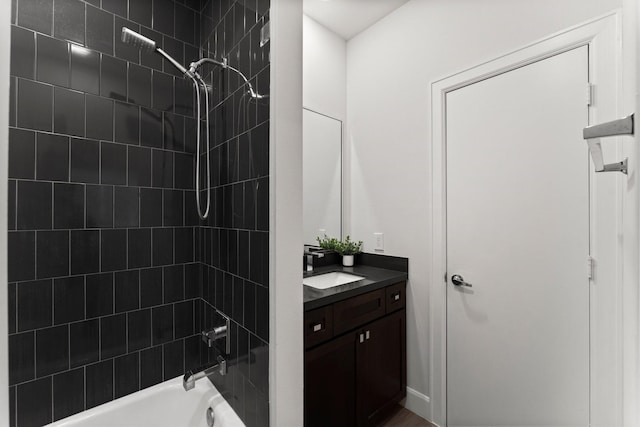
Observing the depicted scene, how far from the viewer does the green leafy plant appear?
2230mm

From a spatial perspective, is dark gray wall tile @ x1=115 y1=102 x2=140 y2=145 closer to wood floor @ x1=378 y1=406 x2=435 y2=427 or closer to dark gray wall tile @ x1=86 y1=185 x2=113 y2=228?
dark gray wall tile @ x1=86 y1=185 x2=113 y2=228

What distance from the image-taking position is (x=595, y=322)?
1.25 meters

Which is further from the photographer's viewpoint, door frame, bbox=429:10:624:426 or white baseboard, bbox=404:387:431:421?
white baseboard, bbox=404:387:431:421

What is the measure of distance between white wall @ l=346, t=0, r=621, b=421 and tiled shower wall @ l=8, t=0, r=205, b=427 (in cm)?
126

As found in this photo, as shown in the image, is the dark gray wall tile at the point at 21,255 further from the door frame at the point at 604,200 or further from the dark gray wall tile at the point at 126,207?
the door frame at the point at 604,200

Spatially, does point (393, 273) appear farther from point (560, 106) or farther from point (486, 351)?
point (560, 106)

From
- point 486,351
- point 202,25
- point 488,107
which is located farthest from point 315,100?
point 486,351

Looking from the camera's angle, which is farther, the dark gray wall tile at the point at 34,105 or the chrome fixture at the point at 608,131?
the dark gray wall tile at the point at 34,105

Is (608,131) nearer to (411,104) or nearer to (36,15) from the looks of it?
(411,104)

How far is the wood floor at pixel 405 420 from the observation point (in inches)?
71.7

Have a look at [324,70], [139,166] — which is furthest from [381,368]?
[324,70]

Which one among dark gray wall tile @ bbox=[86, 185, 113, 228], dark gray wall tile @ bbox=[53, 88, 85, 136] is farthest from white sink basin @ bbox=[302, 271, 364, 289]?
dark gray wall tile @ bbox=[53, 88, 85, 136]

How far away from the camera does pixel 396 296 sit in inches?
74.9

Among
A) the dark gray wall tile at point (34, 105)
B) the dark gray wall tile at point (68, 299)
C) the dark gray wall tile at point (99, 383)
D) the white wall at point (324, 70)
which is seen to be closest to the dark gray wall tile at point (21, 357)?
the dark gray wall tile at point (68, 299)
